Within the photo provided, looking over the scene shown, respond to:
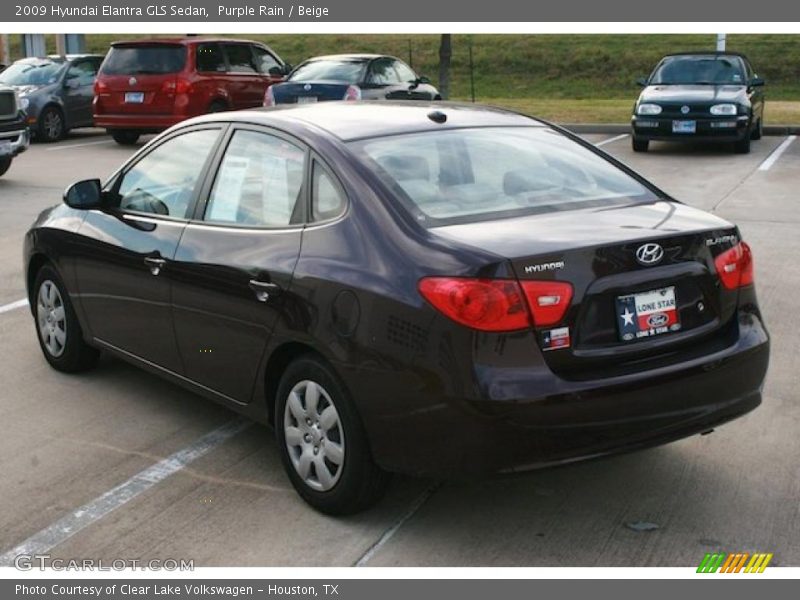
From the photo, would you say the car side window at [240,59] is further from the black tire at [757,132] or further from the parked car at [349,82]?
the black tire at [757,132]

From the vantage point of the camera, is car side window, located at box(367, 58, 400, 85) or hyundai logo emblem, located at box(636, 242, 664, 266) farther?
car side window, located at box(367, 58, 400, 85)

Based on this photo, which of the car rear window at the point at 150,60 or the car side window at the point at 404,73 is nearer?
the car rear window at the point at 150,60

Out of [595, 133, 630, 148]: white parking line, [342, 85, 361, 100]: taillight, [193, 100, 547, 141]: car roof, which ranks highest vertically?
[193, 100, 547, 141]: car roof

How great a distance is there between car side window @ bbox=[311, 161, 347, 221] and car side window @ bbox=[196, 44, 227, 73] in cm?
1438

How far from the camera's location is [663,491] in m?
4.57

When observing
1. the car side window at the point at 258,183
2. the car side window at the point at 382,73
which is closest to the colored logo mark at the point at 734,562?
the car side window at the point at 258,183

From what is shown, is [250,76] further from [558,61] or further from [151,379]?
[558,61]

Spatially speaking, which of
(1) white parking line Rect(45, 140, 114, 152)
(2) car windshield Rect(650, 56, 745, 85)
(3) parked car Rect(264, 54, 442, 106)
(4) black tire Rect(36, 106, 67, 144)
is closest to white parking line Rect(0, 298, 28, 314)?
(3) parked car Rect(264, 54, 442, 106)

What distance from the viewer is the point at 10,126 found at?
14336 mm

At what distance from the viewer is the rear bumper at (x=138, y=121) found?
18.1 metres

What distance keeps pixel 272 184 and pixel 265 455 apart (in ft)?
3.97

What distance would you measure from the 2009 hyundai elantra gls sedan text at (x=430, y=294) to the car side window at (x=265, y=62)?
14.7m

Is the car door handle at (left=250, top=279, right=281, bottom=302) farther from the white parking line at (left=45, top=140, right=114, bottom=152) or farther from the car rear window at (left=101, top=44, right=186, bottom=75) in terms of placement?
the white parking line at (left=45, top=140, right=114, bottom=152)

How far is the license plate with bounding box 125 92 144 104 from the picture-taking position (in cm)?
1820
